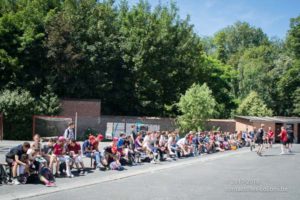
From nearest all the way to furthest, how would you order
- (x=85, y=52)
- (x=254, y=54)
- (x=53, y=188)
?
(x=53, y=188), (x=85, y=52), (x=254, y=54)

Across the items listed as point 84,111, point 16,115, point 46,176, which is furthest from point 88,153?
point 84,111

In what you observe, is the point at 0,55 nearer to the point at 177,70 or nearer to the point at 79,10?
the point at 79,10

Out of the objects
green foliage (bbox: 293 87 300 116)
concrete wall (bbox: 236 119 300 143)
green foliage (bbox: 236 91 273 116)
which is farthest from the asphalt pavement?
green foliage (bbox: 293 87 300 116)

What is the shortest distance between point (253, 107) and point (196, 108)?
693 inches

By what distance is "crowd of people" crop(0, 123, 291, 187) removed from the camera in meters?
14.0

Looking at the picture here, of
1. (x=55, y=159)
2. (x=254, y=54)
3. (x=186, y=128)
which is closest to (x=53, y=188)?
(x=55, y=159)

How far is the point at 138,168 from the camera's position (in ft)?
63.0

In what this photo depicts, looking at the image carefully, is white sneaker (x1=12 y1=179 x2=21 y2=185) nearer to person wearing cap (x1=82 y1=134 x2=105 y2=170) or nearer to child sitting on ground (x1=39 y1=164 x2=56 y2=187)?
child sitting on ground (x1=39 y1=164 x2=56 y2=187)

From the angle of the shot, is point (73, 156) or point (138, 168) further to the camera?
point (138, 168)

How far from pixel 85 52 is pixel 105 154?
85.5 feet

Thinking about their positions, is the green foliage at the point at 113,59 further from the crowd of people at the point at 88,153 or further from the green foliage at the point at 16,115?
the crowd of people at the point at 88,153

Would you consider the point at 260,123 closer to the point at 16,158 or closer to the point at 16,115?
the point at 16,115

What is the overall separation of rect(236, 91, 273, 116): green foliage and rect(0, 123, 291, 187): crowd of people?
2904 centimetres

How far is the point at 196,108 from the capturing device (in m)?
42.9
